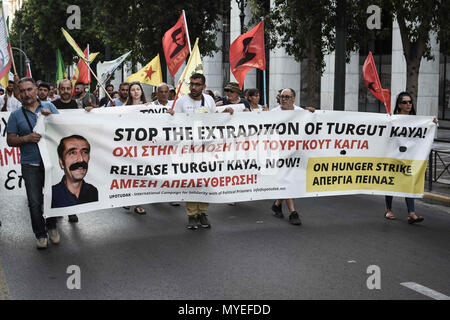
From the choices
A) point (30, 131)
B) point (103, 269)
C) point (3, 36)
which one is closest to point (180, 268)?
point (103, 269)

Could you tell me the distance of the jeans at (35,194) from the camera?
704cm

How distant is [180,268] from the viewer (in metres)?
6.26

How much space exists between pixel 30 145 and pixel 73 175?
0.55 metres

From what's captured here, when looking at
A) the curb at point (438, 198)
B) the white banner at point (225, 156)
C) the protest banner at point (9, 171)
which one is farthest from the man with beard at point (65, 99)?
the curb at point (438, 198)

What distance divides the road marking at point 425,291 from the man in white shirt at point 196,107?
9.86 ft

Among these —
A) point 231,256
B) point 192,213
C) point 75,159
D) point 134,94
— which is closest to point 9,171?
point 75,159

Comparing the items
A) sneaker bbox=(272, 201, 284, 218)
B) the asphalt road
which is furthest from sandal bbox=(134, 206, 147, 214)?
sneaker bbox=(272, 201, 284, 218)

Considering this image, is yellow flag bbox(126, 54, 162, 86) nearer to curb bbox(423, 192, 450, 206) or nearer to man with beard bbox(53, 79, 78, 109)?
man with beard bbox(53, 79, 78, 109)

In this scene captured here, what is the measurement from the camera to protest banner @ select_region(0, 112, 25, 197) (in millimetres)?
8391

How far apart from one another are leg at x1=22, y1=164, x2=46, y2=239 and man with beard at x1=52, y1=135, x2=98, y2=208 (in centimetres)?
21

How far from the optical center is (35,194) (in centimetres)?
708

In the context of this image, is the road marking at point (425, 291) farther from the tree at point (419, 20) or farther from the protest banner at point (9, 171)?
the tree at point (419, 20)
